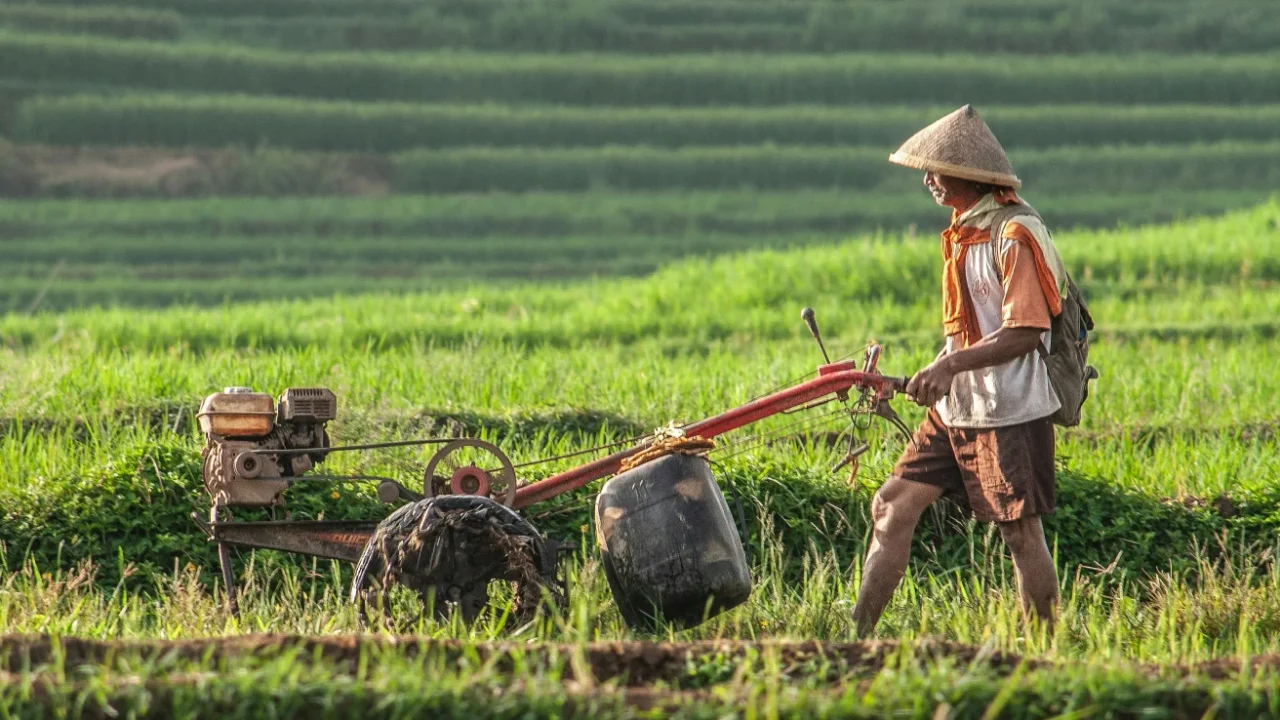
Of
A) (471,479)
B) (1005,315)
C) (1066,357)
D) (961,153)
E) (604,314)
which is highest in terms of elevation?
(961,153)

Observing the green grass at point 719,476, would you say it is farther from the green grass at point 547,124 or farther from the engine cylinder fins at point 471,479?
the green grass at point 547,124

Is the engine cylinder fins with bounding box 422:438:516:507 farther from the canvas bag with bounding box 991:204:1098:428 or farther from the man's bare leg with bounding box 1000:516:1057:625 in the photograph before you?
the canvas bag with bounding box 991:204:1098:428

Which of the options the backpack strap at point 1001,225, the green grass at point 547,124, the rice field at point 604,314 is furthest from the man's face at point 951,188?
the green grass at point 547,124

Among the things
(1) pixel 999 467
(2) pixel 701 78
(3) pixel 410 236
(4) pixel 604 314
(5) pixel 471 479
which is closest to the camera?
(1) pixel 999 467

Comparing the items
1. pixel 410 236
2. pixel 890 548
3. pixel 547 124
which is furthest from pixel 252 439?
pixel 547 124

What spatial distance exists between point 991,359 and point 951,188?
418 mm

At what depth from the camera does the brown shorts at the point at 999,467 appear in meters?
4.11

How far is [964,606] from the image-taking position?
461 centimetres

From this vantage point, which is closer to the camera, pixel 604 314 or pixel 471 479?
pixel 471 479

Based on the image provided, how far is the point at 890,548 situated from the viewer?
14.0 feet

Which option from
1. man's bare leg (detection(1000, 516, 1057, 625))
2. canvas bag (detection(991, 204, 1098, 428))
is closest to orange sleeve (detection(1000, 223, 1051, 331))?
canvas bag (detection(991, 204, 1098, 428))

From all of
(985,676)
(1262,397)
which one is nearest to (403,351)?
(1262,397)

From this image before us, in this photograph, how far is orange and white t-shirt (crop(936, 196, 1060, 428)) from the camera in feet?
13.2

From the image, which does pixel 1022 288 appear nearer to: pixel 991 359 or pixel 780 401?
pixel 991 359
